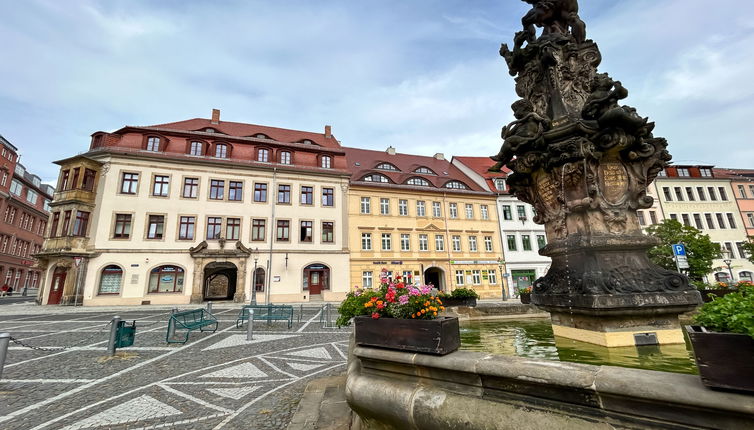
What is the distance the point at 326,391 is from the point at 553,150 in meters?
4.61

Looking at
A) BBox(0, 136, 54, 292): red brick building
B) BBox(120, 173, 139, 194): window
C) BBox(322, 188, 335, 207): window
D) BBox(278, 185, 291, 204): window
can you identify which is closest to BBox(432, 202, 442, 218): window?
BBox(322, 188, 335, 207): window

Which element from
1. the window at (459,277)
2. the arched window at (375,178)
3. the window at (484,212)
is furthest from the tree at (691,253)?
the arched window at (375,178)

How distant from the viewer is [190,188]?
23.7m

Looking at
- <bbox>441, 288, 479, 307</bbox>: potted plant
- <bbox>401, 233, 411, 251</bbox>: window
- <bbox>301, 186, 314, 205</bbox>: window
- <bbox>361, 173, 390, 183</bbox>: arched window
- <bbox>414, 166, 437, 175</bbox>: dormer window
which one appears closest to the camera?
<bbox>441, 288, 479, 307</bbox>: potted plant

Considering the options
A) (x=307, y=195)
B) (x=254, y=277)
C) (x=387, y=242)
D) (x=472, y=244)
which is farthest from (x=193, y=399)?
(x=472, y=244)

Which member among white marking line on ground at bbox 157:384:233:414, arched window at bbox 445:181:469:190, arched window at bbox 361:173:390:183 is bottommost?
white marking line on ground at bbox 157:384:233:414

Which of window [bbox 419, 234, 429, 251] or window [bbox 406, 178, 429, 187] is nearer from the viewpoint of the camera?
window [bbox 419, 234, 429, 251]

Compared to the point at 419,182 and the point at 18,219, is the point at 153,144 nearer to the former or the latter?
the point at 419,182

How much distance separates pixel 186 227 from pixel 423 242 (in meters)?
18.5

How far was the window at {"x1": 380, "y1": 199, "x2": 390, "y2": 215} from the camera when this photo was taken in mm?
27266

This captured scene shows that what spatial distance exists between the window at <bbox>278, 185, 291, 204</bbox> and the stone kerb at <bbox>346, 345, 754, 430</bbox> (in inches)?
943

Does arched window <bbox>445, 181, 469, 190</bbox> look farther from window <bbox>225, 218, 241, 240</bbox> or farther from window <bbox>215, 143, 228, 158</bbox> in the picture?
window <bbox>215, 143, 228, 158</bbox>

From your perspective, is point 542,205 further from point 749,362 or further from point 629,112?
point 749,362

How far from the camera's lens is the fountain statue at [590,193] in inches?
155
